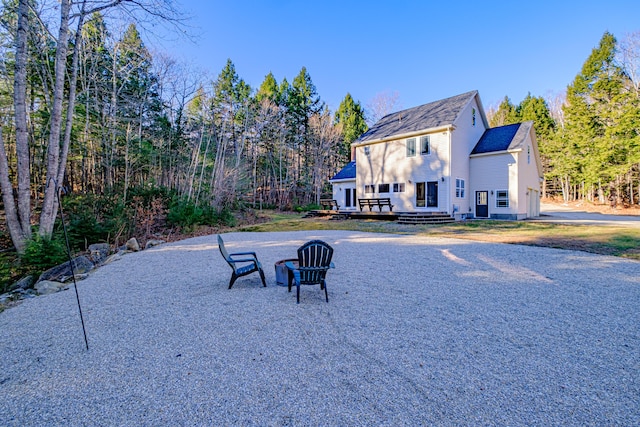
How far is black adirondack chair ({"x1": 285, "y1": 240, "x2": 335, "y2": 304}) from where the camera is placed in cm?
415

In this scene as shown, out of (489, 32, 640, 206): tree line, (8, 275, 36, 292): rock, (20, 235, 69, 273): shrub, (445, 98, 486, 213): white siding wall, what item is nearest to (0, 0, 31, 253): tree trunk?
(20, 235, 69, 273): shrub

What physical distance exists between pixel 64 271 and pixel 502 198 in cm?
1967

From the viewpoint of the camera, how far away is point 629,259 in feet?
21.4

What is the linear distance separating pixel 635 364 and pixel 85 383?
4738mm

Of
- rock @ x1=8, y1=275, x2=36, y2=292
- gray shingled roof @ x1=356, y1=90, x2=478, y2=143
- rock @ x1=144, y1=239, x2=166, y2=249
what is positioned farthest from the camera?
gray shingled roof @ x1=356, y1=90, x2=478, y2=143

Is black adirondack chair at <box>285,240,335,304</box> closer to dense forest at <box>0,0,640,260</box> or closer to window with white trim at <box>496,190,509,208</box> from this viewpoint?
dense forest at <box>0,0,640,260</box>

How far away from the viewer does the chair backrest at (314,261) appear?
416 centimetres

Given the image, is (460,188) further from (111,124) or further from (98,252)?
(111,124)

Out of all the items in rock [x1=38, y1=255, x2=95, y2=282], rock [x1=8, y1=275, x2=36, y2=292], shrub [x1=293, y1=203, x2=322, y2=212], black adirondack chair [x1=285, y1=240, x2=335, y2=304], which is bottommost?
rock [x1=8, y1=275, x2=36, y2=292]

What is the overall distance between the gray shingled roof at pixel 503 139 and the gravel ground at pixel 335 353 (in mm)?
13340

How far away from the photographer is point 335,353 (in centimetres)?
274

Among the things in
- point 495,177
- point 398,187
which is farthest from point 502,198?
point 398,187

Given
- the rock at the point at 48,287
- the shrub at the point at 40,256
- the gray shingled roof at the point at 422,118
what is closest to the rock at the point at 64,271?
the rock at the point at 48,287

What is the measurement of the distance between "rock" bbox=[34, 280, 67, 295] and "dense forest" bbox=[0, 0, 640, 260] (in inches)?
78.0
